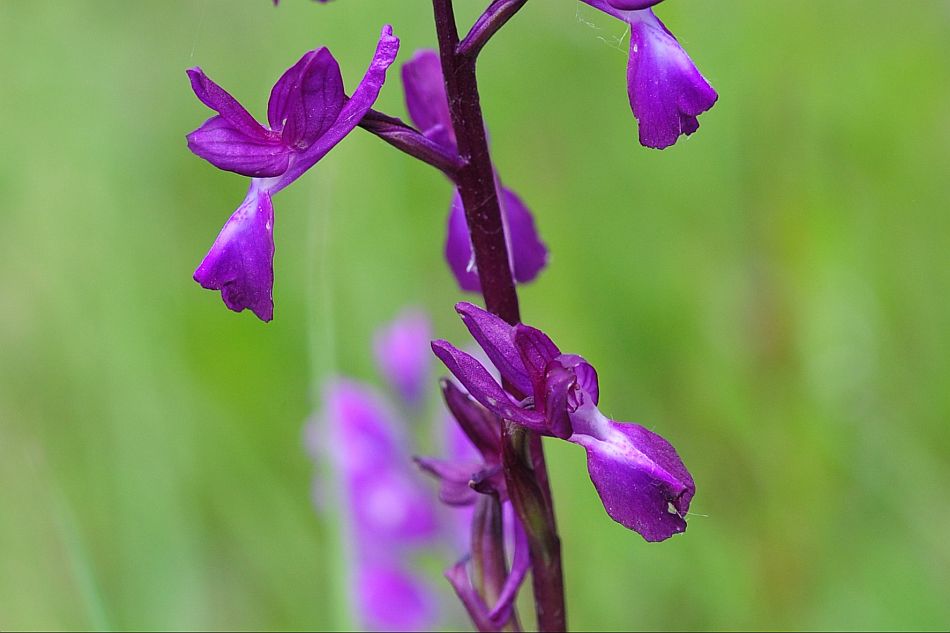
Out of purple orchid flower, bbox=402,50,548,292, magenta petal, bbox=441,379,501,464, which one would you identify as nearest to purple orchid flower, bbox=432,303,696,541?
magenta petal, bbox=441,379,501,464

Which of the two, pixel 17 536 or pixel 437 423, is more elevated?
pixel 437 423

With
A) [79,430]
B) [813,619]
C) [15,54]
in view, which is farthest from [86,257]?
[813,619]

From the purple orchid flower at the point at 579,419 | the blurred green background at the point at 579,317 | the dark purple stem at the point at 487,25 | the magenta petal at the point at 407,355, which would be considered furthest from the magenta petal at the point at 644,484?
the magenta petal at the point at 407,355

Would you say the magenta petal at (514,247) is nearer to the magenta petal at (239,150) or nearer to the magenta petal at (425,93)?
the magenta petal at (425,93)

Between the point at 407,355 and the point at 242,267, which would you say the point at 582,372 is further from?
the point at 407,355

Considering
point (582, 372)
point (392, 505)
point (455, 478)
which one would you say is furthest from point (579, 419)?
point (392, 505)

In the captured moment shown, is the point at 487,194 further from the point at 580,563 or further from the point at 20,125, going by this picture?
the point at 20,125

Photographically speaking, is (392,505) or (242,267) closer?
(242,267)
